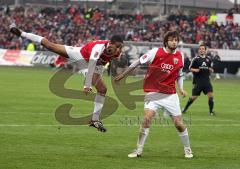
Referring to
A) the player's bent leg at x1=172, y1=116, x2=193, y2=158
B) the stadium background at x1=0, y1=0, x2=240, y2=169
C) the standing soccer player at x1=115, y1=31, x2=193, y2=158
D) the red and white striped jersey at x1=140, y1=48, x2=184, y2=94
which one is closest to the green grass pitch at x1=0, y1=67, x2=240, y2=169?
the stadium background at x1=0, y1=0, x2=240, y2=169

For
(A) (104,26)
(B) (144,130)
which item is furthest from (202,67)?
(A) (104,26)

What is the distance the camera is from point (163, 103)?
13.3m

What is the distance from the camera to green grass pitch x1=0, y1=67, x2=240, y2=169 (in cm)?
1257

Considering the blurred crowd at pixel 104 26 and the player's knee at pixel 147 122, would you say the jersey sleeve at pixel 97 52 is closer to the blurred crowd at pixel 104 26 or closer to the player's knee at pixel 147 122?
the player's knee at pixel 147 122

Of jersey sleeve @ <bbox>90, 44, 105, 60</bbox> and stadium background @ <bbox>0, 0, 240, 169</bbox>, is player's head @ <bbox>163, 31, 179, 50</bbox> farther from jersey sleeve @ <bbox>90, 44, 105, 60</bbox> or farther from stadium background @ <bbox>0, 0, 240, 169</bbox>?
jersey sleeve @ <bbox>90, 44, 105, 60</bbox>

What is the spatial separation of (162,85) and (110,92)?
18609 millimetres

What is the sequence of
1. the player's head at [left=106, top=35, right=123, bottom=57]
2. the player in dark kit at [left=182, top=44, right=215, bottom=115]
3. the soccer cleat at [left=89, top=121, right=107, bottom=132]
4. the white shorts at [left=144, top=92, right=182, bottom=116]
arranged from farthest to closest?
the player in dark kit at [left=182, top=44, right=215, bottom=115] < the soccer cleat at [left=89, top=121, right=107, bottom=132] < the player's head at [left=106, top=35, right=123, bottom=57] < the white shorts at [left=144, top=92, right=182, bottom=116]

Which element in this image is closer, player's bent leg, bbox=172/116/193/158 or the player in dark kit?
player's bent leg, bbox=172/116/193/158

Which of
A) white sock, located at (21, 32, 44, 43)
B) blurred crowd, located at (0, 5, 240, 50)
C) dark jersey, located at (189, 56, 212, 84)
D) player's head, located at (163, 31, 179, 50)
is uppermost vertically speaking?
player's head, located at (163, 31, 179, 50)

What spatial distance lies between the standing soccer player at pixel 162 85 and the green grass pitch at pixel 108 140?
1.64 feet

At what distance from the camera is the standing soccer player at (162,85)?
13203 millimetres

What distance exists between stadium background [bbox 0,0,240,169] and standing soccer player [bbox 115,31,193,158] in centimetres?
50

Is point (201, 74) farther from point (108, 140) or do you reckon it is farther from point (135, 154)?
point (135, 154)

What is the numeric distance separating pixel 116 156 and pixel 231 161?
7.27ft
